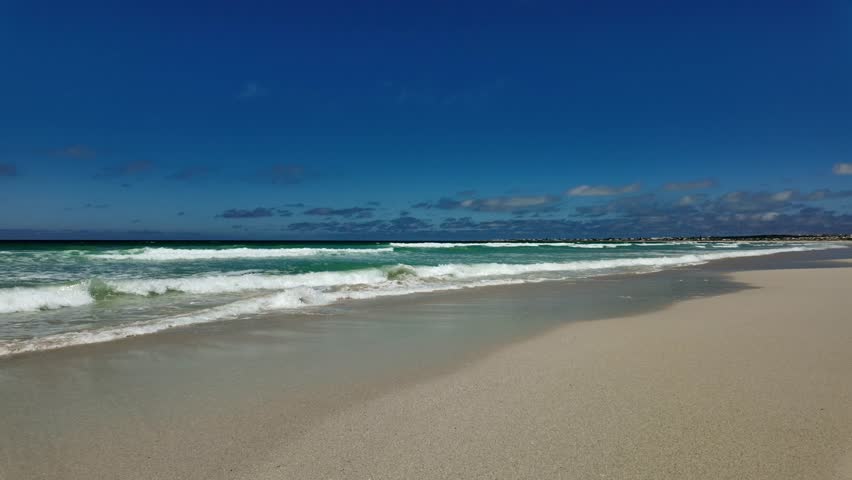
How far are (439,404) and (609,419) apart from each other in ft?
4.06

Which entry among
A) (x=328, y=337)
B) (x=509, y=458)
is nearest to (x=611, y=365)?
(x=509, y=458)

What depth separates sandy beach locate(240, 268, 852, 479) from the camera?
2.82 m

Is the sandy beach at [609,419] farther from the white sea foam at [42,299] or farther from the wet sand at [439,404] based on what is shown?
the white sea foam at [42,299]

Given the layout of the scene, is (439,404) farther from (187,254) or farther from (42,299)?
(187,254)

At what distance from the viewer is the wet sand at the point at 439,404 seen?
114 inches

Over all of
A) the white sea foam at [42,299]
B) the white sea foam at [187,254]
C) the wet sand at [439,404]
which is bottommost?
the wet sand at [439,404]

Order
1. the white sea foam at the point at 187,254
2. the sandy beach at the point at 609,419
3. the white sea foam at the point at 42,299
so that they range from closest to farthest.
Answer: the sandy beach at the point at 609,419
the white sea foam at the point at 42,299
the white sea foam at the point at 187,254

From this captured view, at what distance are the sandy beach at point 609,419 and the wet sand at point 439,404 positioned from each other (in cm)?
2

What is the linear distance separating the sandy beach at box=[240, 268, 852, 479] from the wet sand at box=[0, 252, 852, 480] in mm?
17

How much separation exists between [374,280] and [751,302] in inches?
401

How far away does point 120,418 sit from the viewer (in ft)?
11.9

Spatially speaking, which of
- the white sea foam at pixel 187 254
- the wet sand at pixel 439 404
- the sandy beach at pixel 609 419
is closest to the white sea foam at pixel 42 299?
the wet sand at pixel 439 404

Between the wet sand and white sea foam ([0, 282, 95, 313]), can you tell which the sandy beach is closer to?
the wet sand

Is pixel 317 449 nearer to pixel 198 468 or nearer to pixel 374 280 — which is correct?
pixel 198 468
